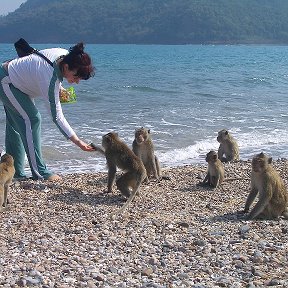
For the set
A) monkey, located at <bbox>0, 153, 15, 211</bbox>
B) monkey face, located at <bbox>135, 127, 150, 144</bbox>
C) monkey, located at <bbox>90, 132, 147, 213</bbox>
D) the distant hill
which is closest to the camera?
monkey, located at <bbox>0, 153, 15, 211</bbox>

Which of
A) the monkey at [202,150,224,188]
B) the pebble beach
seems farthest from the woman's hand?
the monkey at [202,150,224,188]

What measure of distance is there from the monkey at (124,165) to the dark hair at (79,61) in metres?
1.00

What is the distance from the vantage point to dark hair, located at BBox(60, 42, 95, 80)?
8.02 m

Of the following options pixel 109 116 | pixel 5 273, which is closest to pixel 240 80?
pixel 109 116

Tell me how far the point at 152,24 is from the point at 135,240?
139148 mm

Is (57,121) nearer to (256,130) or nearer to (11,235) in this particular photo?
(11,235)

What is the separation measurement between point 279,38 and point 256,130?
138m

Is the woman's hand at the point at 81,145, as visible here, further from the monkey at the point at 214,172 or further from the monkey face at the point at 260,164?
the monkey at the point at 214,172

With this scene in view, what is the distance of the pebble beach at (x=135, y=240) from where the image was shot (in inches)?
232

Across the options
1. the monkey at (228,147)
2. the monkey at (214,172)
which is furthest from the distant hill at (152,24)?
the monkey at (214,172)

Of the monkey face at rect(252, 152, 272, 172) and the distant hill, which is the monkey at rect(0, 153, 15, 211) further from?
the distant hill

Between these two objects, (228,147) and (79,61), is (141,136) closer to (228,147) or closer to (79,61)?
(79,61)

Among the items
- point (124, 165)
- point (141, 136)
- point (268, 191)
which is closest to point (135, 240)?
point (124, 165)

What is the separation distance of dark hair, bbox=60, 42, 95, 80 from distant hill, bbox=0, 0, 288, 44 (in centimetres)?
13080
